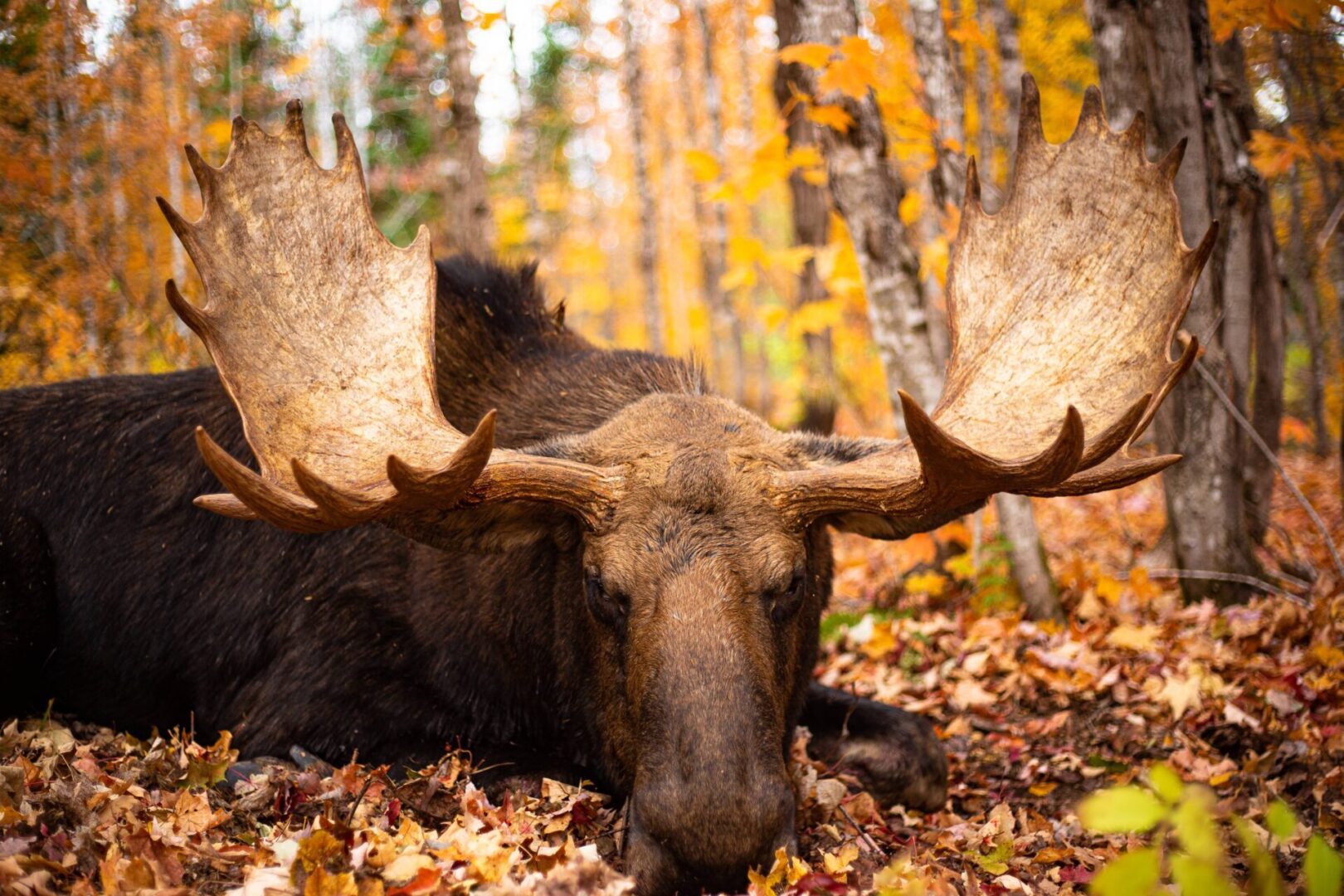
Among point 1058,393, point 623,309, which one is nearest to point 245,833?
point 1058,393

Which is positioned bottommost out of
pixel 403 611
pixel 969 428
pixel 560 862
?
pixel 560 862

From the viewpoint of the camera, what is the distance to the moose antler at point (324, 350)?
3172 mm

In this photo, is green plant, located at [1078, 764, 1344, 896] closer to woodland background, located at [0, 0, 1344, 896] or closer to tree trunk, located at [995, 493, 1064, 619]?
woodland background, located at [0, 0, 1344, 896]

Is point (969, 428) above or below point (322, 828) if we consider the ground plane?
above

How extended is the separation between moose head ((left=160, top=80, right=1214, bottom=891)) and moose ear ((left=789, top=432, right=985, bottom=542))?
0.04 feet

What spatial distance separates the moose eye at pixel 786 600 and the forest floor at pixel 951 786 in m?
0.79

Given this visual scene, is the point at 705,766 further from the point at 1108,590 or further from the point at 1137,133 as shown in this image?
the point at 1108,590

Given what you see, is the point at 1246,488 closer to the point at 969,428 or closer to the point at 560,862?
the point at 969,428

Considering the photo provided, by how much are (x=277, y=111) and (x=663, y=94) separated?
1573 centimetres

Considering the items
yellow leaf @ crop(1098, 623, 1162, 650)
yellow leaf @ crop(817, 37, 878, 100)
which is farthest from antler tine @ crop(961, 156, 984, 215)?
yellow leaf @ crop(1098, 623, 1162, 650)

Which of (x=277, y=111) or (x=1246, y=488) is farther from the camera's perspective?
(x=277, y=111)

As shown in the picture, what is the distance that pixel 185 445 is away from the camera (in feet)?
15.6

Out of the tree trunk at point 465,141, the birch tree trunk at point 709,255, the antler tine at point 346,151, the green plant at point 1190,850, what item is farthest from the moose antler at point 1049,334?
the birch tree trunk at point 709,255

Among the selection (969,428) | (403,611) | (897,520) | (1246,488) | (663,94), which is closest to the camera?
(969,428)
